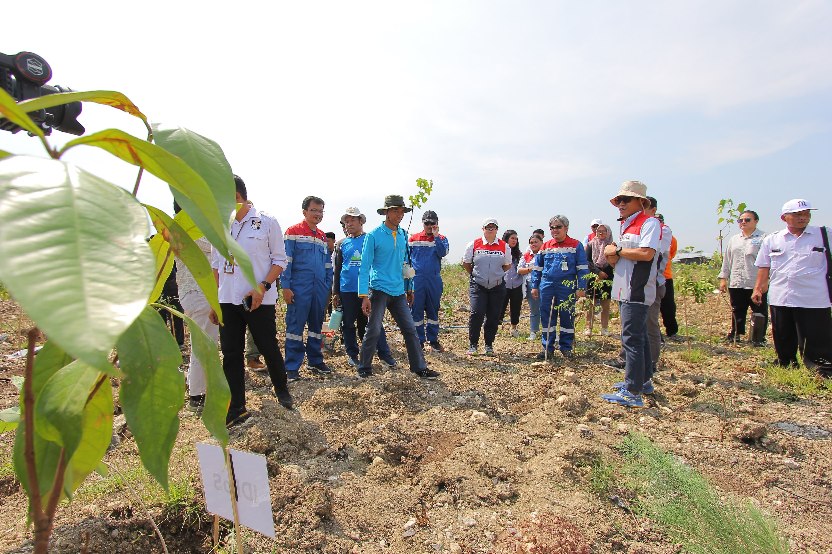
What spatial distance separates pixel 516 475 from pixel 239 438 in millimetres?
1794

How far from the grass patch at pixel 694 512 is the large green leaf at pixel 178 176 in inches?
95.2

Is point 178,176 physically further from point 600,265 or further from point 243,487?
point 600,265

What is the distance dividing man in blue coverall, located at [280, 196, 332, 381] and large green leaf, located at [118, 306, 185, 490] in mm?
4731

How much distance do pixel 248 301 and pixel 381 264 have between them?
1.68m

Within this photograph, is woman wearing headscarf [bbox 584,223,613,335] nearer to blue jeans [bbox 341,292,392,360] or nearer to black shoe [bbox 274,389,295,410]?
blue jeans [bbox 341,292,392,360]

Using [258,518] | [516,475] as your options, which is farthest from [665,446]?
[258,518]

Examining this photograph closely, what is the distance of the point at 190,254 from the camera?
568 mm

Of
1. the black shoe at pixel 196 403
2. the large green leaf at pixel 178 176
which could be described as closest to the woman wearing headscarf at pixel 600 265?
the black shoe at pixel 196 403

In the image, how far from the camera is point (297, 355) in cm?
509

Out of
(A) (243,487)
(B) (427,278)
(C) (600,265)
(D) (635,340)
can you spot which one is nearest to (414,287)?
(B) (427,278)

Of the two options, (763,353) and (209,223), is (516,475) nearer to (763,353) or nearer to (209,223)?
(209,223)

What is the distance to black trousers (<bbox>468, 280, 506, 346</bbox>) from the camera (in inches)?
250

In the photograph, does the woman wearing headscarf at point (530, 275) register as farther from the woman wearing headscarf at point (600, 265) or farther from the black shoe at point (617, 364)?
the black shoe at point (617, 364)

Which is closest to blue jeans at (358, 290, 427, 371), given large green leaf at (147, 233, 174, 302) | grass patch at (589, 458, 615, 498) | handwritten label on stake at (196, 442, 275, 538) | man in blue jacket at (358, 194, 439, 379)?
man in blue jacket at (358, 194, 439, 379)
